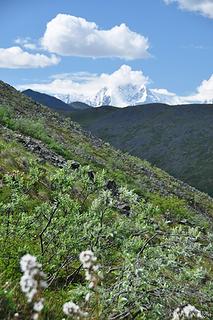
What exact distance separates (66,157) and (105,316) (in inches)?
809

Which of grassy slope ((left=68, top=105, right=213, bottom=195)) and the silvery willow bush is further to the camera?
grassy slope ((left=68, top=105, right=213, bottom=195))

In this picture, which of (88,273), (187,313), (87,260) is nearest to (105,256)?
(187,313)

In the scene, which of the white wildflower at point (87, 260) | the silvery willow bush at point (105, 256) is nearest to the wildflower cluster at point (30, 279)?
the white wildflower at point (87, 260)

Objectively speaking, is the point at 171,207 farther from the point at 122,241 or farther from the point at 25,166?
the point at 122,241

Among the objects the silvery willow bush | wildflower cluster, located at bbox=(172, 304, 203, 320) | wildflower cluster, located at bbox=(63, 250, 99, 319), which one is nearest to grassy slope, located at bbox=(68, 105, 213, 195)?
the silvery willow bush

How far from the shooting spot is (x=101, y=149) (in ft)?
137

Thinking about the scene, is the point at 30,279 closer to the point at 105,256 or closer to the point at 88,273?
the point at 88,273

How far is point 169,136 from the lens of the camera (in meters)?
147

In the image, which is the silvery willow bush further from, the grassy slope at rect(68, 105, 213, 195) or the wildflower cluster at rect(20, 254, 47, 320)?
the grassy slope at rect(68, 105, 213, 195)

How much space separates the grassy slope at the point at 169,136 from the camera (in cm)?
12406

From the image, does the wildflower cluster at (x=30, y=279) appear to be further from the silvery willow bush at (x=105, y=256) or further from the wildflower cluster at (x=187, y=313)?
the silvery willow bush at (x=105, y=256)

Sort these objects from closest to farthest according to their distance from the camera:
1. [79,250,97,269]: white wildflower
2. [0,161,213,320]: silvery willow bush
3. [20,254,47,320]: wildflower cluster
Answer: [20,254,47,320]: wildflower cluster, [79,250,97,269]: white wildflower, [0,161,213,320]: silvery willow bush

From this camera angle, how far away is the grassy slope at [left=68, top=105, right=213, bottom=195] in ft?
407

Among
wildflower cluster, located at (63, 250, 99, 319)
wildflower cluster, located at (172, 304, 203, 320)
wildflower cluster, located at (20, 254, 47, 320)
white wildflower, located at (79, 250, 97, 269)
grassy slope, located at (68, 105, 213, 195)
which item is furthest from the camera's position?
grassy slope, located at (68, 105, 213, 195)
